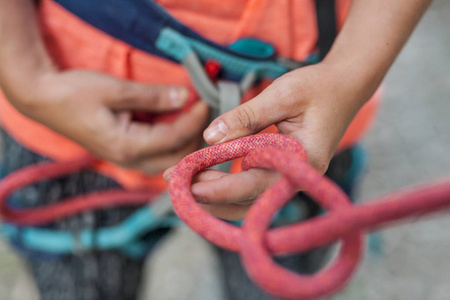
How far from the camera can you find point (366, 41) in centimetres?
28

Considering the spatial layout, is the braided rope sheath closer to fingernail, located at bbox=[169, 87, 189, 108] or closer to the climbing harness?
the climbing harness

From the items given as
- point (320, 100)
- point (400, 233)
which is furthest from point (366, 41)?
point (400, 233)

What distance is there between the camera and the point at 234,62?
0.33 meters

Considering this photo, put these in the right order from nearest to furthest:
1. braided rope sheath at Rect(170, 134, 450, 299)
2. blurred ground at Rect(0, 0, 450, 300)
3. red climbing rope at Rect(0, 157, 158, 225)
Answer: braided rope sheath at Rect(170, 134, 450, 299) → red climbing rope at Rect(0, 157, 158, 225) → blurred ground at Rect(0, 0, 450, 300)

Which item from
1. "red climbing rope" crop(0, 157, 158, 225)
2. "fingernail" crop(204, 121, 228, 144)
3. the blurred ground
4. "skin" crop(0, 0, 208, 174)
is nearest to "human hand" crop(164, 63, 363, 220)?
"fingernail" crop(204, 121, 228, 144)

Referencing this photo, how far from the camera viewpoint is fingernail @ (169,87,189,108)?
36cm

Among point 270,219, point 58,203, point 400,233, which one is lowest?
point 400,233

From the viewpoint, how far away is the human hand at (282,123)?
22cm

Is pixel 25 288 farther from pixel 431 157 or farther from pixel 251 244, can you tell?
pixel 431 157

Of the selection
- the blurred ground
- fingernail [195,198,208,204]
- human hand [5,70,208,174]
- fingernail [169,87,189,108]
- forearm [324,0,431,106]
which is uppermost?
forearm [324,0,431,106]

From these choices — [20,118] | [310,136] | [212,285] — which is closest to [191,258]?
[212,285]

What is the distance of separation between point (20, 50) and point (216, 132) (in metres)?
0.23

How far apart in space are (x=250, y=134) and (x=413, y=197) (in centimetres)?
10

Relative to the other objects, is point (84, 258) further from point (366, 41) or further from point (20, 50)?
point (366, 41)
